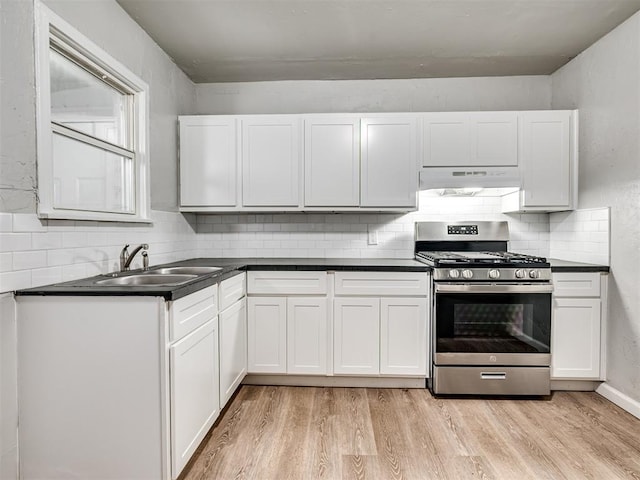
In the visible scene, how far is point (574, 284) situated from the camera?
2.76 m

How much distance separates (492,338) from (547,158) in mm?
1486

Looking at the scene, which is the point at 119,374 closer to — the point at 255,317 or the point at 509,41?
the point at 255,317

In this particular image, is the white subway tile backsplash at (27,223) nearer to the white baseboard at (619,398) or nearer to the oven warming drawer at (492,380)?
the oven warming drawer at (492,380)

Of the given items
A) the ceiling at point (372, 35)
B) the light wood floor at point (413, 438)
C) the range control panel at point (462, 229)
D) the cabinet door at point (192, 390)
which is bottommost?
the light wood floor at point (413, 438)

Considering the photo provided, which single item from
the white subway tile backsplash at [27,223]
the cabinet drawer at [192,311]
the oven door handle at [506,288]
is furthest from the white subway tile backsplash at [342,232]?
the white subway tile backsplash at [27,223]

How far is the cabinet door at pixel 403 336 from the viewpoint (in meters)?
2.79

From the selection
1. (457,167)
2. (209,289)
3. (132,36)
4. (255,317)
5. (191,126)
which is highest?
(132,36)

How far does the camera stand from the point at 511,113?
305 centimetres

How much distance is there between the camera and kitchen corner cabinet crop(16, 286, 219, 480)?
5.35 feet

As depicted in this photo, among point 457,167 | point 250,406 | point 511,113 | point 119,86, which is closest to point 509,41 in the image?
point 511,113

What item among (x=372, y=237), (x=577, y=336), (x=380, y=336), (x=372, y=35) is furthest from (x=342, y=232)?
(x=577, y=336)

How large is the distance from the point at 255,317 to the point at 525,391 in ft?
6.49

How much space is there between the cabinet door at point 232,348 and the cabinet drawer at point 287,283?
16 centimetres

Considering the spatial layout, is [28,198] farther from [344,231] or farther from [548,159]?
[548,159]
